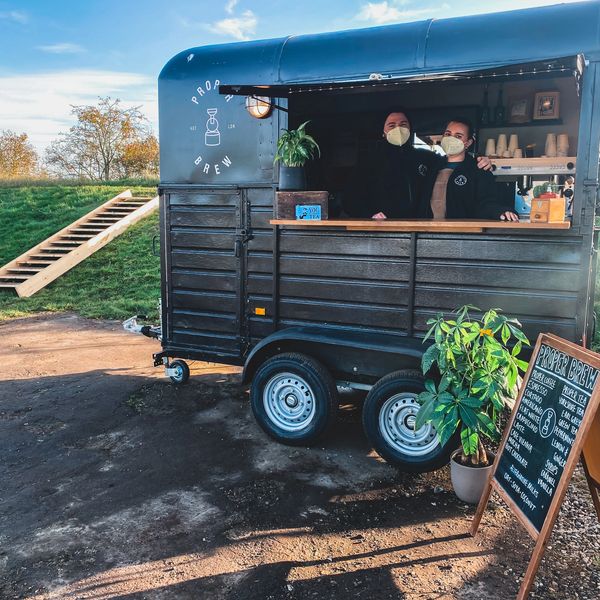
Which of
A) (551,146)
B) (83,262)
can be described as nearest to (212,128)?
(551,146)

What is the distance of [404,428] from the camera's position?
4629 mm

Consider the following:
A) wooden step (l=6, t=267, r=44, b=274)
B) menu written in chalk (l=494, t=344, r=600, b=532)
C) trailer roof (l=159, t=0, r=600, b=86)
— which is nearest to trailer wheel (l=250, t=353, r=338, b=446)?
menu written in chalk (l=494, t=344, r=600, b=532)

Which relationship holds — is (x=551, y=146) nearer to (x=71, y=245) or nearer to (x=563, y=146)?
(x=563, y=146)

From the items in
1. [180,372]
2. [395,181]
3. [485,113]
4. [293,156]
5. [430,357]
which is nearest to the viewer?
Answer: [430,357]

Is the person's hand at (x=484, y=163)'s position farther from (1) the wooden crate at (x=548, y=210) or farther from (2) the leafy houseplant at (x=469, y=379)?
(2) the leafy houseplant at (x=469, y=379)

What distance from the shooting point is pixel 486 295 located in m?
4.55

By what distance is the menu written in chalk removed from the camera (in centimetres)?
312

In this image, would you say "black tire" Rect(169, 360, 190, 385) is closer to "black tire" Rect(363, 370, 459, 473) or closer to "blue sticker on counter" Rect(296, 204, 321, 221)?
"blue sticker on counter" Rect(296, 204, 321, 221)

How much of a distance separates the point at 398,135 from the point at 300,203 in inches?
51.4

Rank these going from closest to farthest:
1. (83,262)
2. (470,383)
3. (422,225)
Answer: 1. (470,383)
2. (422,225)
3. (83,262)

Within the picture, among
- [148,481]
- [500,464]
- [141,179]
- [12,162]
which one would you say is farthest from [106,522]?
[12,162]

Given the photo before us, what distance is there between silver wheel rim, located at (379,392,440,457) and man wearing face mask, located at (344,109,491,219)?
6.30 feet

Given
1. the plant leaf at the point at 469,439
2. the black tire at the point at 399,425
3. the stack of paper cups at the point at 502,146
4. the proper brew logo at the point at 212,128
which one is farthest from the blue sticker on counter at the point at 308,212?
the stack of paper cups at the point at 502,146

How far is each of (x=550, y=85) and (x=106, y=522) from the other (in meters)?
5.71
